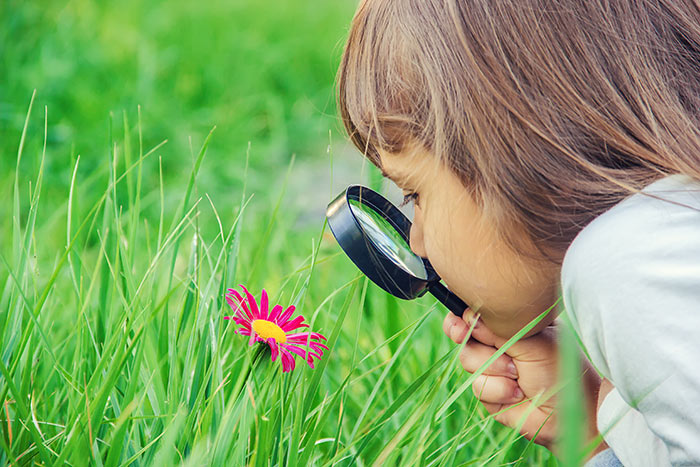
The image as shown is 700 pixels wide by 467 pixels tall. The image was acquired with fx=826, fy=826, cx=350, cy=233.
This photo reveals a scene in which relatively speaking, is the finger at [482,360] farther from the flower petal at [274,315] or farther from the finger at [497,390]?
the flower petal at [274,315]

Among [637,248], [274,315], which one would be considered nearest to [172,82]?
[274,315]

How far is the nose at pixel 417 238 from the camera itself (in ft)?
3.67

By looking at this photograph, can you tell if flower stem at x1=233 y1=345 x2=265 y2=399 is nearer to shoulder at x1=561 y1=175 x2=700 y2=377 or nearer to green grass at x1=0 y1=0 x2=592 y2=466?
green grass at x1=0 y1=0 x2=592 y2=466

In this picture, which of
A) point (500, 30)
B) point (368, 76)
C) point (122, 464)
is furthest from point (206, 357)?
point (500, 30)

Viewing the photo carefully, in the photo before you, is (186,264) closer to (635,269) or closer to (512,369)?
(512,369)

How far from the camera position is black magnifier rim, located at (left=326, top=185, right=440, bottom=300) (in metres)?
1.12

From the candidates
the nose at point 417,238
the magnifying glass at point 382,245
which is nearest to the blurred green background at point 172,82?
the magnifying glass at point 382,245

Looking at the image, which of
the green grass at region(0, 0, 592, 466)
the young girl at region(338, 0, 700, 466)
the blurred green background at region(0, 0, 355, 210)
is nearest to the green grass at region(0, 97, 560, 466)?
the green grass at region(0, 0, 592, 466)

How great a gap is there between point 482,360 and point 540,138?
0.37 m

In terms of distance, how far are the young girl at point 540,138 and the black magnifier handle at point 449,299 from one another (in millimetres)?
99

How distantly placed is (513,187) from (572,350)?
19.0 inches

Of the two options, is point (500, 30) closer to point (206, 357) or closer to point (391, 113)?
point (391, 113)

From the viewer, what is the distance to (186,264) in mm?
1761

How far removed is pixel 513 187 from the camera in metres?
0.98
